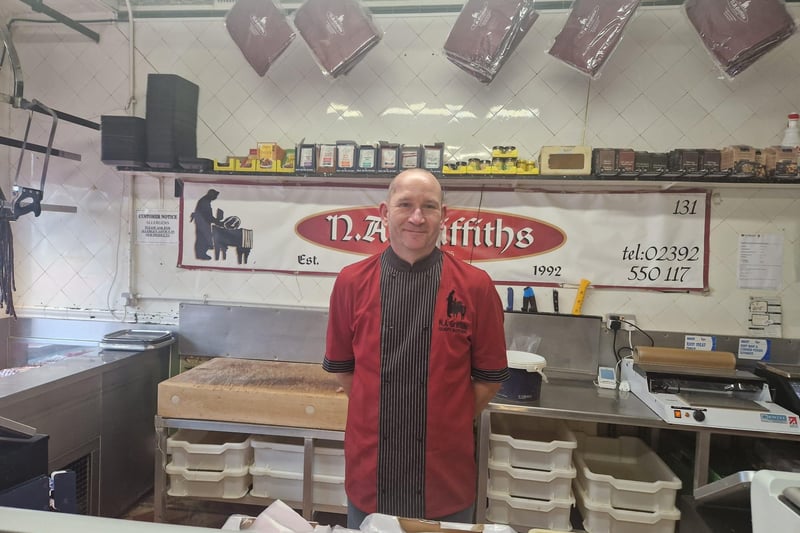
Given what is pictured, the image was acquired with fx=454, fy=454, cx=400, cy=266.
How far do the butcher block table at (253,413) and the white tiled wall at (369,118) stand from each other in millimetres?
764

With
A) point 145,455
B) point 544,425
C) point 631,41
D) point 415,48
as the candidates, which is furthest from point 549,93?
point 145,455

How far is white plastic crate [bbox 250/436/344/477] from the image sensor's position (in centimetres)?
218

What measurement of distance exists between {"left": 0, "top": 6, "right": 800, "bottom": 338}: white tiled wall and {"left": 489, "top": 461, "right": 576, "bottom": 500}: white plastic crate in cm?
98

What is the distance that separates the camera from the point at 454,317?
1489 millimetres

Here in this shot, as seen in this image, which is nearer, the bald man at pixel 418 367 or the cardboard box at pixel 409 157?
the bald man at pixel 418 367

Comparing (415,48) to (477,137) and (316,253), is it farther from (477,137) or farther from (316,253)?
(316,253)

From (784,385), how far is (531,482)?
3.95 feet

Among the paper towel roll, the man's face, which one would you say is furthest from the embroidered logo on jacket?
the paper towel roll

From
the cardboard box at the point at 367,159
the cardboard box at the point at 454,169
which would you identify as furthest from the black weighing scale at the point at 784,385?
the cardboard box at the point at 367,159

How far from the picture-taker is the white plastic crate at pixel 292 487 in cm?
219

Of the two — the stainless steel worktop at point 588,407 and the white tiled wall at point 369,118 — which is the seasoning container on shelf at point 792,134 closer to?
the white tiled wall at point 369,118

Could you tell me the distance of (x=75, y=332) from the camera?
292 centimetres

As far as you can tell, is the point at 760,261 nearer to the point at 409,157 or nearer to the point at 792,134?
the point at 792,134

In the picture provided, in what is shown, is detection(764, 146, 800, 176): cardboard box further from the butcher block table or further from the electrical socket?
Answer: the butcher block table
